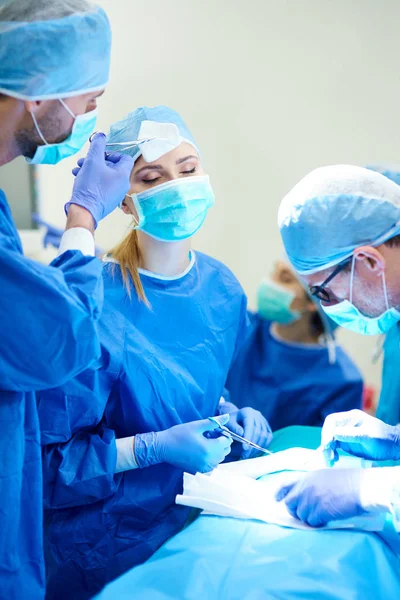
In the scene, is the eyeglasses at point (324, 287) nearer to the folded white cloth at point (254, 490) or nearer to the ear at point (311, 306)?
the folded white cloth at point (254, 490)

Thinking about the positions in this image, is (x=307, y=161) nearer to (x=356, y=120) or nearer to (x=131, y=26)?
(x=356, y=120)

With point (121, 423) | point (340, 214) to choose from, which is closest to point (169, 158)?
point (340, 214)

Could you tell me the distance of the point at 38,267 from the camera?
3.51ft

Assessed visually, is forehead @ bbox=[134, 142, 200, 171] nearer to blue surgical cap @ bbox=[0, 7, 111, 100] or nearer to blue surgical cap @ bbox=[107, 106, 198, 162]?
blue surgical cap @ bbox=[107, 106, 198, 162]

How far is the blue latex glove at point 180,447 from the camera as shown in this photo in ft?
4.70

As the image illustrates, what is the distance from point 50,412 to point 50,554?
412mm

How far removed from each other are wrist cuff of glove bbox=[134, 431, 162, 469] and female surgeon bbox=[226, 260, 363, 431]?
1.09 metres

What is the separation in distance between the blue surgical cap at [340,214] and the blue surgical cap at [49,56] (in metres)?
0.59

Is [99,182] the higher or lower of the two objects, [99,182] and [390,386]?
the higher

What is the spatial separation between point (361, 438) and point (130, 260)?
0.77 metres

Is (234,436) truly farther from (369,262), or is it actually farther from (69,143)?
(69,143)

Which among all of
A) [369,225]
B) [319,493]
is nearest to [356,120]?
[369,225]

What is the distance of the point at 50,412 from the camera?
1.36 m

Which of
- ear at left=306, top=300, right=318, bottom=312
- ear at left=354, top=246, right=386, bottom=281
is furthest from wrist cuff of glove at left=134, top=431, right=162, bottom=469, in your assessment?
ear at left=306, top=300, right=318, bottom=312
